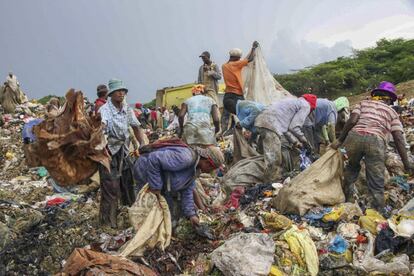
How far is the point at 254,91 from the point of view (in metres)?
7.85

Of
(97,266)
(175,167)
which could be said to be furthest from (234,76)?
(97,266)

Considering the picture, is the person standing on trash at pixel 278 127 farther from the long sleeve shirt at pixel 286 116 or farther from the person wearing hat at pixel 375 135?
the person wearing hat at pixel 375 135

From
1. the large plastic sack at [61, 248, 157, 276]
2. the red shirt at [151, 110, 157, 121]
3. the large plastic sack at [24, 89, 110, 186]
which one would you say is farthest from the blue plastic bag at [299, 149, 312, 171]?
the red shirt at [151, 110, 157, 121]

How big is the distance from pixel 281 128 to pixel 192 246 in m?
2.22

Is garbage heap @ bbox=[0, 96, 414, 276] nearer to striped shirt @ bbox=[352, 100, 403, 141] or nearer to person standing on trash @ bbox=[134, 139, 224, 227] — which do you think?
person standing on trash @ bbox=[134, 139, 224, 227]

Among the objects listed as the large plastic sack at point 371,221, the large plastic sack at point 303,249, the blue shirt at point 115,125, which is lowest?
the large plastic sack at point 371,221

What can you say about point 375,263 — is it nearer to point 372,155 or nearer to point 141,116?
point 372,155

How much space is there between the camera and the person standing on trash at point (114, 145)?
16.9 feet

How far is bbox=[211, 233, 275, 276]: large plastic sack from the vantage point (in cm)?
377

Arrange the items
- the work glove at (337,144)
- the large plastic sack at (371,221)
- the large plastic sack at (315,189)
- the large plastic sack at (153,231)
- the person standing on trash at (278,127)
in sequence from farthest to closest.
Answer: the person standing on trash at (278,127), the work glove at (337,144), the large plastic sack at (315,189), the large plastic sack at (371,221), the large plastic sack at (153,231)

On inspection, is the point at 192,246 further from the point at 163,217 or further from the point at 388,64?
the point at 388,64

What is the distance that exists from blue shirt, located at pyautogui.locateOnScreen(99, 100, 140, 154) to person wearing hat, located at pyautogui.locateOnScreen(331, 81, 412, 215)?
2.30 meters

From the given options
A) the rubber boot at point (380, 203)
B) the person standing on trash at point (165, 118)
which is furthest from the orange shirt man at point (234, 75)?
the person standing on trash at point (165, 118)

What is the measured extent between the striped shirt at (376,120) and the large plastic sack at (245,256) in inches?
68.8
